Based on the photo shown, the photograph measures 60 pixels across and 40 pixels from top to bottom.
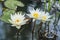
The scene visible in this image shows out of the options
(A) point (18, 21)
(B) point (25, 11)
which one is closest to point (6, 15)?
(B) point (25, 11)

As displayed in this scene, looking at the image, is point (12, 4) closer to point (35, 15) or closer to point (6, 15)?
point (6, 15)

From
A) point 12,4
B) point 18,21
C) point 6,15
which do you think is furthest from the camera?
point 12,4

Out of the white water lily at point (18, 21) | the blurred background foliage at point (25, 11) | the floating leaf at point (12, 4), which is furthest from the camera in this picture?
the floating leaf at point (12, 4)

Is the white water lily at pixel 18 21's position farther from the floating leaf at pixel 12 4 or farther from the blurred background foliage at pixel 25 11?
the floating leaf at pixel 12 4

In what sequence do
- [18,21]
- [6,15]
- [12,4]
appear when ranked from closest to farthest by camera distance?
1. [18,21]
2. [6,15]
3. [12,4]

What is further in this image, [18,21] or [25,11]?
[25,11]

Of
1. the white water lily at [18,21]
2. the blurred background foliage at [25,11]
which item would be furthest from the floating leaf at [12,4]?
the white water lily at [18,21]

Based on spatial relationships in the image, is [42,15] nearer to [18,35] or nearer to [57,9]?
[18,35]

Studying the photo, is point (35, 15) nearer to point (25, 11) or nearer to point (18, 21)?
point (18, 21)

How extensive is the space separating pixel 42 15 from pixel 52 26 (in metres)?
0.22

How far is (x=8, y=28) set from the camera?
44.8 inches

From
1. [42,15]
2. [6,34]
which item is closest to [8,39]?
[6,34]

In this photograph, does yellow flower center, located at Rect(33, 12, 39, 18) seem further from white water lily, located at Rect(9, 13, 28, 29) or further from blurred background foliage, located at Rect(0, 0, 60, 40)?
blurred background foliage, located at Rect(0, 0, 60, 40)

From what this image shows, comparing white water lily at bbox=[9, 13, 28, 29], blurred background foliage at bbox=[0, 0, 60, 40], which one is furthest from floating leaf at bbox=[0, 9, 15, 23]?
white water lily at bbox=[9, 13, 28, 29]
